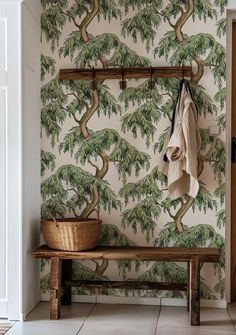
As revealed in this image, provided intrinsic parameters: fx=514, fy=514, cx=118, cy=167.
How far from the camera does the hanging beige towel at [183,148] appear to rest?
355 cm

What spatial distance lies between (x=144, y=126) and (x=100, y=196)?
0.62 meters

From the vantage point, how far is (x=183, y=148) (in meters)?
3.56

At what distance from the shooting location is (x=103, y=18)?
3.82 metres

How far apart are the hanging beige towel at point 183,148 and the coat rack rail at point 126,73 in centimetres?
11

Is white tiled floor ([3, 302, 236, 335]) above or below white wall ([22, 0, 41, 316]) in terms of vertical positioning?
below

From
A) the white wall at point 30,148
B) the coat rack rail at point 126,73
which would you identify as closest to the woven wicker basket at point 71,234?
the white wall at point 30,148

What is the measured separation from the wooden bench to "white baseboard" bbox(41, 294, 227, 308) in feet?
0.77

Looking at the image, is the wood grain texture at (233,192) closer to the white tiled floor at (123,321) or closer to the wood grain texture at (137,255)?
the white tiled floor at (123,321)

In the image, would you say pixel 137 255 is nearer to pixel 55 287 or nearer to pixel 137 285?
pixel 137 285

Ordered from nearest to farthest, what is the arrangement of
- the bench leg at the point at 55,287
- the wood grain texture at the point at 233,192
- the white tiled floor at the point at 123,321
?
the white tiled floor at the point at 123,321
the bench leg at the point at 55,287
the wood grain texture at the point at 233,192

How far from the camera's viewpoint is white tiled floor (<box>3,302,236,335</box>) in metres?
3.22

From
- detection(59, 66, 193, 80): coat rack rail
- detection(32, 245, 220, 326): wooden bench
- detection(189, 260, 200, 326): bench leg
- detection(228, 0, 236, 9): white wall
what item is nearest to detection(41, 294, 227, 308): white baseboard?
detection(32, 245, 220, 326): wooden bench
